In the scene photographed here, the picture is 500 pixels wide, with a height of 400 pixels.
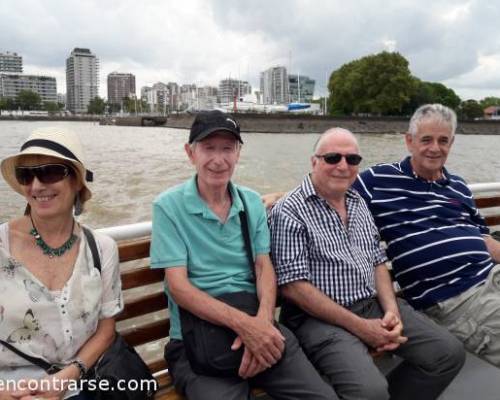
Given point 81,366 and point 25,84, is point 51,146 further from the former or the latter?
point 25,84

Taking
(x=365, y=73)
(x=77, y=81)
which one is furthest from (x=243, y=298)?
(x=77, y=81)

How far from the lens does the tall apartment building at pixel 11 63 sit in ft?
474

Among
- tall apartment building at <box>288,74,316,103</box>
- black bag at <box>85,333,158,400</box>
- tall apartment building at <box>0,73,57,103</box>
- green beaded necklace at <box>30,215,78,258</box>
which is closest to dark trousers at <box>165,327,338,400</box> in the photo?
black bag at <box>85,333,158,400</box>

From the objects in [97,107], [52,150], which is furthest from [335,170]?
[97,107]

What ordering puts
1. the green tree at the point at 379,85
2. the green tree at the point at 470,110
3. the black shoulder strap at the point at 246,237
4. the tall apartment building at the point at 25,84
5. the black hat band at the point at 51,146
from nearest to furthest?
the black hat band at the point at 51,146 → the black shoulder strap at the point at 246,237 → the green tree at the point at 379,85 → the green tree at the point at 470,110 → the tall apartment building at the point at 25,84

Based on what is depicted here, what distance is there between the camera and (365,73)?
64.2 m

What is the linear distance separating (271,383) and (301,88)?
442ft

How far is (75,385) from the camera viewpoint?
1700 millimetres

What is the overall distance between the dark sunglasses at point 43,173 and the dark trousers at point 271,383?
87 cm

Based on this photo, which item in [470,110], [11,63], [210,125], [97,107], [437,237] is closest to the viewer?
[210,125]

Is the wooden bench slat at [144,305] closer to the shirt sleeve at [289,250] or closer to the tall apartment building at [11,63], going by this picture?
the shirt sleeve at [289,250]

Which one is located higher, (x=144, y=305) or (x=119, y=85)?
(x=119, y=85)

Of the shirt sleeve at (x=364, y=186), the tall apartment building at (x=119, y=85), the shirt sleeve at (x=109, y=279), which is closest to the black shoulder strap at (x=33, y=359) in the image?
the shirt sleeve at (x=109, y=279)

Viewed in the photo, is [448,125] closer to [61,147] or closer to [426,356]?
[426,356]
